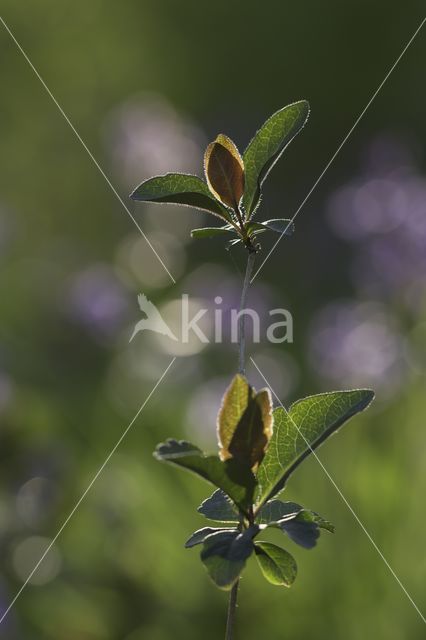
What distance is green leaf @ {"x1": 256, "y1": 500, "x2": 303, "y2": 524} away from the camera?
0.35 metres

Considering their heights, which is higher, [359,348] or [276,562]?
[276,562]

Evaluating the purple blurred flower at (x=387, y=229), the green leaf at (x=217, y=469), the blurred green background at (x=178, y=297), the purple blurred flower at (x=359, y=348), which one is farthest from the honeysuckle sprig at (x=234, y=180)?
the purple blurred flower at (x=387, y=229)

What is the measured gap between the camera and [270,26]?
2.99 metres

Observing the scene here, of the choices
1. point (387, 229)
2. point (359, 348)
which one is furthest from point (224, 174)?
point (387, 229)

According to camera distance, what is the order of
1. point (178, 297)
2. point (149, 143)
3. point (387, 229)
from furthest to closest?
point (149, 143)
point (178, 297)
point (387, 229)

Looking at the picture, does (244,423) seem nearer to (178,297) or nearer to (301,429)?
(301,429)

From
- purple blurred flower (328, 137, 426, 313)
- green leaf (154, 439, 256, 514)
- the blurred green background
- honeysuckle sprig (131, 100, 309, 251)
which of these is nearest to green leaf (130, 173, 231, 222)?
honeysuckle sprig (131, 100, 309, 251)

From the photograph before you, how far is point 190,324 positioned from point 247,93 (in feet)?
4.97

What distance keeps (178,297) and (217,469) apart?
1694 mm

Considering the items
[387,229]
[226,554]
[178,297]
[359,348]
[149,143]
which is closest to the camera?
[226,554]

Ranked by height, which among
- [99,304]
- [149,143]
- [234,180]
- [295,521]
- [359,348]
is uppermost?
[234,180]

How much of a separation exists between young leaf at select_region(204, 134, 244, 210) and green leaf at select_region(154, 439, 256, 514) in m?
0.12

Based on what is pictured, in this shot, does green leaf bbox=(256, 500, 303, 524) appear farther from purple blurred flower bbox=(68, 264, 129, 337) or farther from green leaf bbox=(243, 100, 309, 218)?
purple blurred flower bbox=(68, 264, 129, 337)

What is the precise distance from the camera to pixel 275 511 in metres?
0.35
